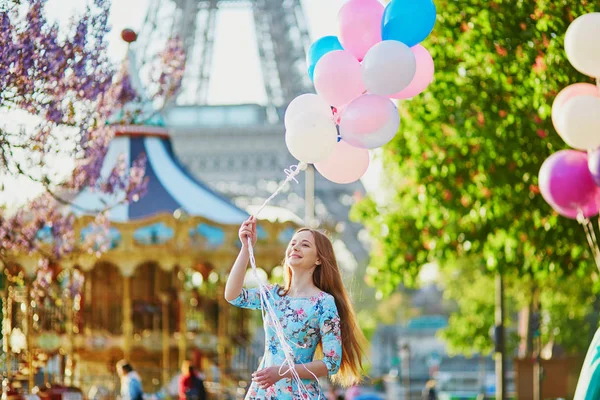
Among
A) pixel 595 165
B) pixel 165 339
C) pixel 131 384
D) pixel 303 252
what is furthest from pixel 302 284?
pixel 165 339

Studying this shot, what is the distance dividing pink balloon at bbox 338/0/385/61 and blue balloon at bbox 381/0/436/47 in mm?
168

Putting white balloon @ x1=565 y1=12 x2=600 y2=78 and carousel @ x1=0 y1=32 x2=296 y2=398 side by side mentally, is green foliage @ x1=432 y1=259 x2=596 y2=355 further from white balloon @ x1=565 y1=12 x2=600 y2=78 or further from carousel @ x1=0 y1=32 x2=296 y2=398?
white balloon @ x1=565 y1=12 x2=600 y2=78

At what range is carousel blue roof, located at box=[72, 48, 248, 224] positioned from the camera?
21.8m

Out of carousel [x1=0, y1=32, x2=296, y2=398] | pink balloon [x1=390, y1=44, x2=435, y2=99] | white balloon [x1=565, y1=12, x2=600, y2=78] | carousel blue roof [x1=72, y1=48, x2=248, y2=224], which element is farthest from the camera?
carousel blue roof [x1=72, y1=48, x2=248, y2=224]

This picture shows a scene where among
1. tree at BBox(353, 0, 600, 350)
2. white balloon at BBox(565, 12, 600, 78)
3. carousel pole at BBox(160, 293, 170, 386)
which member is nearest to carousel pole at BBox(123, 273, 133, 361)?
carousel pole at BBox(160, 293, 170, 386)

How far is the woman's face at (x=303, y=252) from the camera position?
6676 millimetres

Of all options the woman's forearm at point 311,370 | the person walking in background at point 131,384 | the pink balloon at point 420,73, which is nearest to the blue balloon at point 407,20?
the pink balloon at point 420,73

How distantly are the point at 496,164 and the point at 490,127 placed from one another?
649 mm

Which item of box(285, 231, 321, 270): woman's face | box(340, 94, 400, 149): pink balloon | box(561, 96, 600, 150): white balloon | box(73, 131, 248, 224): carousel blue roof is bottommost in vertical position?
box(285, 231, 321, 270): woman's face

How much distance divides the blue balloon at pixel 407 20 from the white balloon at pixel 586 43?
1033 millimetres

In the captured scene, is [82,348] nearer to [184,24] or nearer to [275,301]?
[275,301]

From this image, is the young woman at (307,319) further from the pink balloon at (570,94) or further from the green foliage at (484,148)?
the green foliage at (484,148)

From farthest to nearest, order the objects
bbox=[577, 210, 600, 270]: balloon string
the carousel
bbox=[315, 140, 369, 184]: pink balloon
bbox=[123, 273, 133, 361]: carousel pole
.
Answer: bbox=[123, 273, 133, 361]: carousel pole → the carousel → bbox=[315, 140, 369, 184]: pink balloon → bbox=[577, 210, 600, 270]: balloon string

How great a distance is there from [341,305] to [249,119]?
152ft
